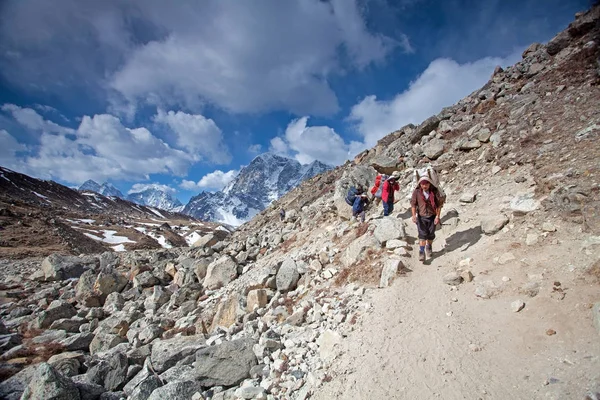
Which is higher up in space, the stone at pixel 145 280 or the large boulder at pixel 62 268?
the large boulder at pixel 62 268

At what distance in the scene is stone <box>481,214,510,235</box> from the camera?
7.43 metres

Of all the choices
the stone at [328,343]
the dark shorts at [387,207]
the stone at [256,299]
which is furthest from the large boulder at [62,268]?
the dark shorts at [387,207]

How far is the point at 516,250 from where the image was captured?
6.42m

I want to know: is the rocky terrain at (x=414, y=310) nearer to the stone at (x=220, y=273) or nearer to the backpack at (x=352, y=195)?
the stone at (x=220, y=273)

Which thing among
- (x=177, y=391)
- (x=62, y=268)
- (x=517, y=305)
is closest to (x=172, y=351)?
(x=177, y=391)

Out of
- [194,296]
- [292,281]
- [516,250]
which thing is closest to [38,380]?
[292,281]

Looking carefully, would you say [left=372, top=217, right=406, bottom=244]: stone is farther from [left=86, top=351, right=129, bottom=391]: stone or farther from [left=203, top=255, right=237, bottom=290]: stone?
[left=203, top=255, right=237, bottom=290]: stone

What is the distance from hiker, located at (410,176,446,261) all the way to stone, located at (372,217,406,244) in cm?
102

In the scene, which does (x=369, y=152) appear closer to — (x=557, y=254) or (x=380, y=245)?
(x=380, y=245)

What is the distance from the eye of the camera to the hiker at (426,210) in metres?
7.64

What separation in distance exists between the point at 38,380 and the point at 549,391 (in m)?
9.24

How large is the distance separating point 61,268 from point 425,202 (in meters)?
28.4

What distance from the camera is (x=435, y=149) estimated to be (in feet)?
51.6

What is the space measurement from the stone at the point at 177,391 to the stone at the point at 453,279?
639 cm
